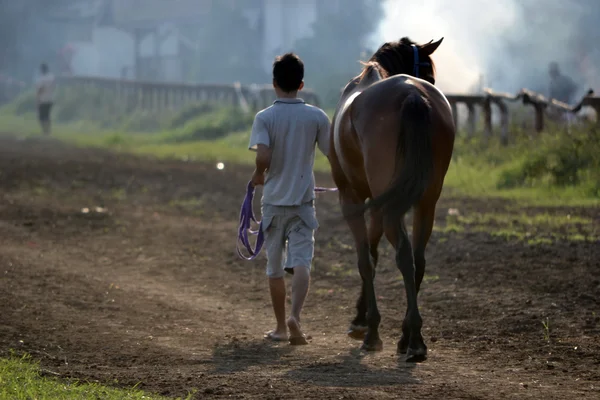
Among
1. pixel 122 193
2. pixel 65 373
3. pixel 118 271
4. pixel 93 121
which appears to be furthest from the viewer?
pixel 93 121

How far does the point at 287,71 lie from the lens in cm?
650

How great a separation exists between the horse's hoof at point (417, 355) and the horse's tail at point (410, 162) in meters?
0.72

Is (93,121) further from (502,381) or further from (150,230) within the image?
(502,381)

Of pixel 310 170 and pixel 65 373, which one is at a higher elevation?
pixel 310 170

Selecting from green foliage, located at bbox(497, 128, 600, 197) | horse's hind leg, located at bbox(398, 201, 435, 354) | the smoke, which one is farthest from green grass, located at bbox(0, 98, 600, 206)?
the smoke

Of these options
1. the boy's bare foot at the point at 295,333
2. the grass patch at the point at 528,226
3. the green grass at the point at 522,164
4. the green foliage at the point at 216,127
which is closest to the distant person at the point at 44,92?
the green foliage at the point at 216,127

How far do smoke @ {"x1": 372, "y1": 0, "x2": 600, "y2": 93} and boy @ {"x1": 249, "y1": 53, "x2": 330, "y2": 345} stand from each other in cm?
2444

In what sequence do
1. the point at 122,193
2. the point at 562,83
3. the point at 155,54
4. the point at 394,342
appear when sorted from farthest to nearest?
the point at 155,54, the point at 562,83, the point at 122,193, the point at 394,342

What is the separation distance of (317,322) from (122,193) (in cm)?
797

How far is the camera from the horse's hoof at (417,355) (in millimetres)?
5824

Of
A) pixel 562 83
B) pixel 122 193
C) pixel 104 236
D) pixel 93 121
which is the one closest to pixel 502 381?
pixel 104 236

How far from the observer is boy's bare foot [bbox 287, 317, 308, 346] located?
6.46 m

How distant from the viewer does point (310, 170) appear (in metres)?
6.72

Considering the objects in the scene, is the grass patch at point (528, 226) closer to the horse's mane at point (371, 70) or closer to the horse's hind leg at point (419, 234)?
the horse's mane at point (371, 70)
